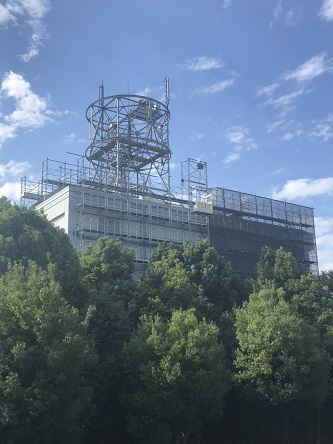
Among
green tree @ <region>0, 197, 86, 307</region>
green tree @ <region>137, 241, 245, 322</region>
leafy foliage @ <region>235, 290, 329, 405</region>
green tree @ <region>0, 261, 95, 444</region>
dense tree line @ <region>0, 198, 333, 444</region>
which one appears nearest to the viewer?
green tree @ <region>0, 261, 95, 444</region>

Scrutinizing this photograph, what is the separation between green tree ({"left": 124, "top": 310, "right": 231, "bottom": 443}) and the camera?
84.1ft

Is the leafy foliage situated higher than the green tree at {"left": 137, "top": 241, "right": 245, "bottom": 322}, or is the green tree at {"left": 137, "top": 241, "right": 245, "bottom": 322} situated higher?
the green tree at {"left": 137, "top": 241, "right": 245, "bottom": 322}

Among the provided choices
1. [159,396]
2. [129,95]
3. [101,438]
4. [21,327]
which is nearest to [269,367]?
[159,396]

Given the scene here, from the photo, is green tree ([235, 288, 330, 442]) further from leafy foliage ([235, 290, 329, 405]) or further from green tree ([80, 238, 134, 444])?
green tree ([80, 238, 134, 444])

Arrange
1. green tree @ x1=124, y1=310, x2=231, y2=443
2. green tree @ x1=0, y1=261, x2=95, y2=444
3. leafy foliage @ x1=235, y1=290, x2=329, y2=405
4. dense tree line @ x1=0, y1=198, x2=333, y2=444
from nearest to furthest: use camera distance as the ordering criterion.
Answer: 1. green tree @ x1=0, y1=261, x2=95, y2=444
2. dense tree line @ x1=0, y1=198, x2=333, y2=444
3. green tree @ x1=124, y1=310, x2=231, y2=443
4. leafy foliage @ x1=235, y1=290, x2=329, y2=405

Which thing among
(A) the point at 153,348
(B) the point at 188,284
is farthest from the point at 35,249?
(B) the point at 188,284

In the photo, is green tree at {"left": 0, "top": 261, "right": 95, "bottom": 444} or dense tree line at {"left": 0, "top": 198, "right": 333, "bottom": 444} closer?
green tree at {"left": 0, "top": 261, "right": 95, "bottom": 444}

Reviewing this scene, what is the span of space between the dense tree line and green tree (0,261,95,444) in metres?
0.05

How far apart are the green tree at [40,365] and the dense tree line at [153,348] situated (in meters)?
0.05

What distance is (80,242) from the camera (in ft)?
138

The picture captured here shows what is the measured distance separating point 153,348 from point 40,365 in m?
6.53

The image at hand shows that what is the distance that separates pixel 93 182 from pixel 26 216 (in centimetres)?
1664

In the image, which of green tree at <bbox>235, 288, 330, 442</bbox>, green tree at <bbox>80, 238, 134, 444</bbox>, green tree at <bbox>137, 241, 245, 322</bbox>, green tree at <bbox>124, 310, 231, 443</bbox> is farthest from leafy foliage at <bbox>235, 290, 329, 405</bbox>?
green tree at <bbox>80, 238, 134, 444</bbox>

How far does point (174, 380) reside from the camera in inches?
1003
